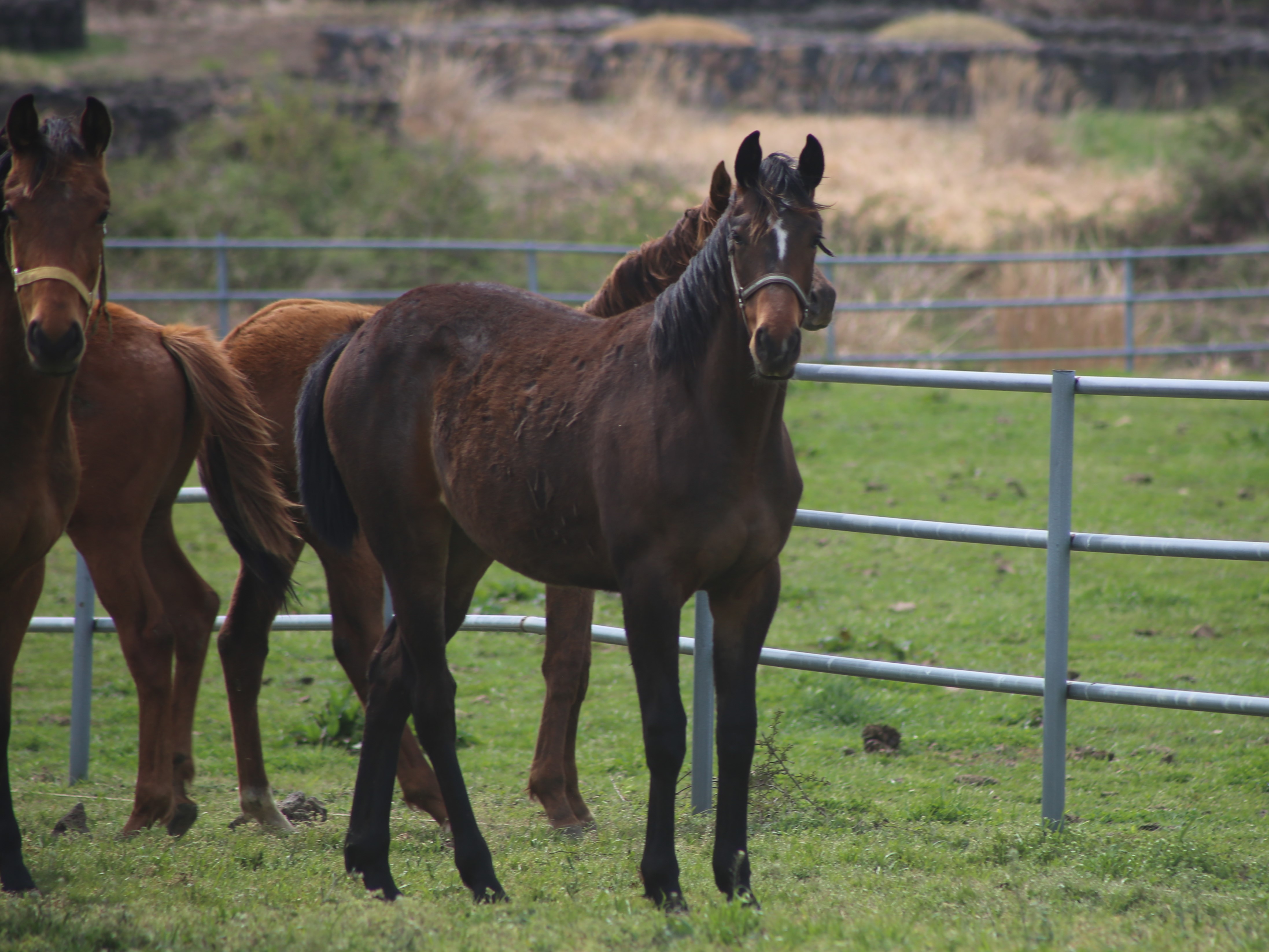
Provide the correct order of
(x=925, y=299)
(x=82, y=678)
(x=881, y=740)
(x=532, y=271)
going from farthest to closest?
(x=925, y=299)
(x=532, y=271)
(x=881, y=740)
(x=82, y=678)

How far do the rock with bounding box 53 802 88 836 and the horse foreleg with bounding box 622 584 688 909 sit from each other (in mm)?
2127

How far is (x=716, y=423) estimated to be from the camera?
3021 mm

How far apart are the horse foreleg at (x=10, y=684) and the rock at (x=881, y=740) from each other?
3114 millimetres

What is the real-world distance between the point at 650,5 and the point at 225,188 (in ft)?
60.6

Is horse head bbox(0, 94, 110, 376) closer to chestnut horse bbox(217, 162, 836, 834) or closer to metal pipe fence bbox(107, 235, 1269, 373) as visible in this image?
chestnut horse bbox(217, 162, 836, 834)

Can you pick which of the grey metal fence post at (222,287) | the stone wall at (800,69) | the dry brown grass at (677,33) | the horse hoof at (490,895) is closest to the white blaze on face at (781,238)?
the horse hoof at (490,895)

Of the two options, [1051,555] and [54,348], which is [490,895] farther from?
[1051,555]

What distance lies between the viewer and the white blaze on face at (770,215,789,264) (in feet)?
9.45

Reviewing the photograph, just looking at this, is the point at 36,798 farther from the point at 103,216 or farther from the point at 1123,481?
the point at 1123,481

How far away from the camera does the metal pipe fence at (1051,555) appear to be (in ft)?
11.5

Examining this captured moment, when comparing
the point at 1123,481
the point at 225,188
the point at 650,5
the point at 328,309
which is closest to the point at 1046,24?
the point at 650,5

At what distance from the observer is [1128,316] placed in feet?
40.7

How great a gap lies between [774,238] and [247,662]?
273cm

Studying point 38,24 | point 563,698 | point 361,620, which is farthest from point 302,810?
point 38,24
